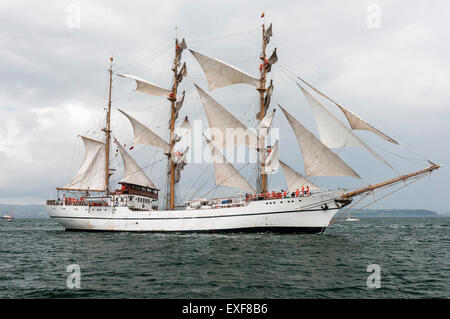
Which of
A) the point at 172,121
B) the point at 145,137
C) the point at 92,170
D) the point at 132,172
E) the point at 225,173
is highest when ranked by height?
the point at 172,121

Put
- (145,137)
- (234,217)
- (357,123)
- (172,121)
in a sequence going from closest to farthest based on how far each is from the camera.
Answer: (357,123) → (234,217) → (145,137) → (172,121)

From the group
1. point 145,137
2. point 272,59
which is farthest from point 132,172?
point 272,59

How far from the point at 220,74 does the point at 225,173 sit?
12.1m

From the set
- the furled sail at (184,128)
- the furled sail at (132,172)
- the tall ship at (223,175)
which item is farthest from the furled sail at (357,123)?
the furled sail at (132,172)

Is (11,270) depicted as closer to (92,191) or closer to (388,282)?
(388,282)

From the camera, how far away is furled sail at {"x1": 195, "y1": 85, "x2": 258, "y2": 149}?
112 feet

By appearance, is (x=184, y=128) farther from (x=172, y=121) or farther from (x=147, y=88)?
(x=147, y=88)

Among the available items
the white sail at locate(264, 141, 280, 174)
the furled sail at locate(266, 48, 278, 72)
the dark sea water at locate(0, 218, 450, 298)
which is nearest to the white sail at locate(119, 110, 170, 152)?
the white sail at locate(264, 141, 280, 174)

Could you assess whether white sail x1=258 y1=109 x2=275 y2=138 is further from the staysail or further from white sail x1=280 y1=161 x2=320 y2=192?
the staysail

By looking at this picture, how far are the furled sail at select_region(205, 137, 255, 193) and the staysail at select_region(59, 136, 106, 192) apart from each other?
16.1 metres

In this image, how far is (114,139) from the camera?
1631 inches

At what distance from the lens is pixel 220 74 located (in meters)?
36.5

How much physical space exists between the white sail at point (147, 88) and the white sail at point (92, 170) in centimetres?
936

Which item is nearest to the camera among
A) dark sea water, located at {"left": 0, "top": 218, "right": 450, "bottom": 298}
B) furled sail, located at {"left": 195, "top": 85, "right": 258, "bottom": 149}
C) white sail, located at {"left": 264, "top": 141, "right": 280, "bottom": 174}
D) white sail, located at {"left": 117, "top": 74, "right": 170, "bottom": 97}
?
dark sea water, located at {"left": 0, "top": 218, "right": 450, "bottom": 298}
